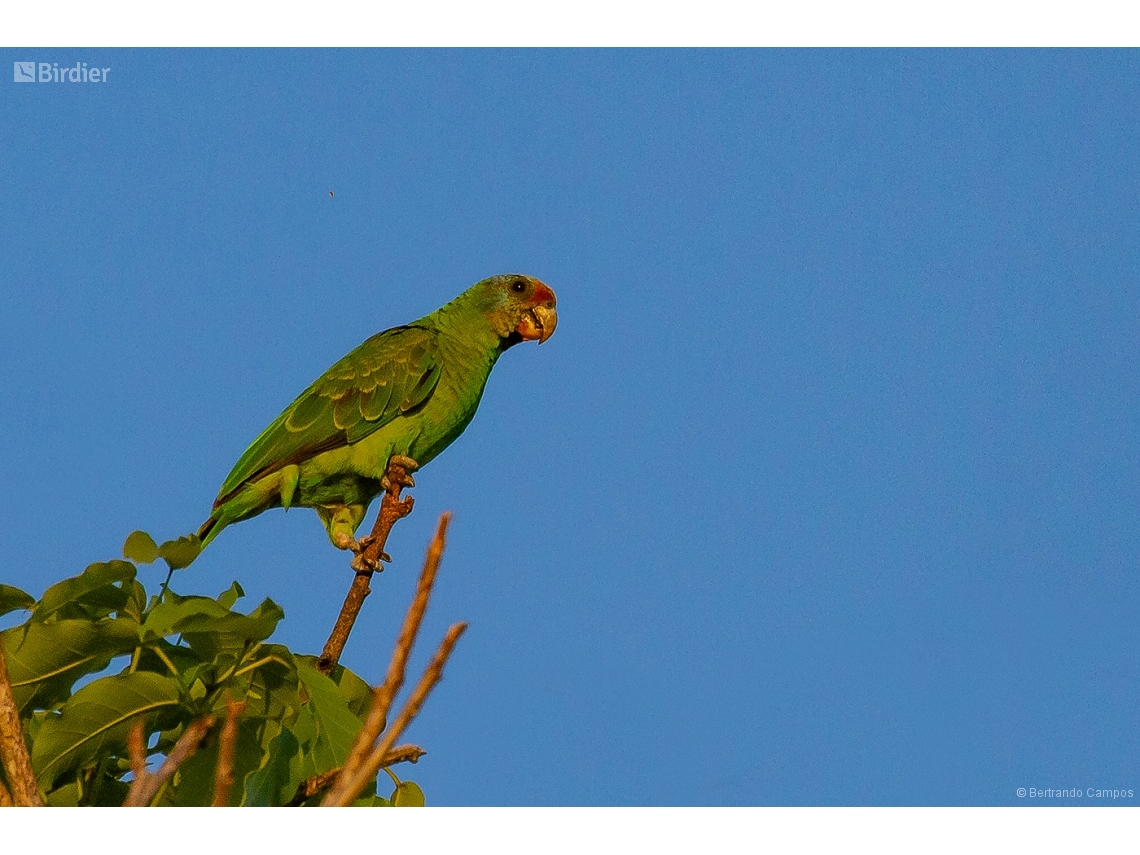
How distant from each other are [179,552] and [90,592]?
0.30m

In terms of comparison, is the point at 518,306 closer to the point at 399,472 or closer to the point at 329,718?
the point at 399,472

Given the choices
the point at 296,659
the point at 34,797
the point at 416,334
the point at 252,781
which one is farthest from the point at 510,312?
the point at 34,797

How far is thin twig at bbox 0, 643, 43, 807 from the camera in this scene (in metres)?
2.64

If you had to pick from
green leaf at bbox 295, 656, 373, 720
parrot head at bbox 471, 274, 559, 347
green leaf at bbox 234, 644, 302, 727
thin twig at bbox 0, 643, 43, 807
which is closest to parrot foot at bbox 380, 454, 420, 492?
parrot head at bbox 471, 274, 559, 347

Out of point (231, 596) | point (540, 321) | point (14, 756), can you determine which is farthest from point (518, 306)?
point (14, 756)

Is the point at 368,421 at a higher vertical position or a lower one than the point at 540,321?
lower

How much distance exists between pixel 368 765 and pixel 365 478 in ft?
17.0

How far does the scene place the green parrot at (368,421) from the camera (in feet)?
21.4

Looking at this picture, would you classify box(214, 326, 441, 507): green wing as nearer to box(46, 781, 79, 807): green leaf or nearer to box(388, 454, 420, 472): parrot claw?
box(388, 454, 420, 472): parrot claw

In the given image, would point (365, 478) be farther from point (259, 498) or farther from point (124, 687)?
point (124, 687)

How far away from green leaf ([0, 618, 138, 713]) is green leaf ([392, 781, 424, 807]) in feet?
3.25

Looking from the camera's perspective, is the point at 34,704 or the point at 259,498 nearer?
the point at 34,704

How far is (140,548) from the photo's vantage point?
366 cm

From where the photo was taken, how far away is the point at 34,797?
2.67 meters
